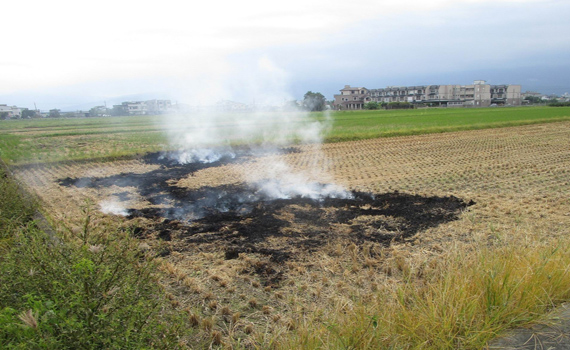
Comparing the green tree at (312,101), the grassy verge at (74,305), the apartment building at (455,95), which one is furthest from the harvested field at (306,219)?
the apartment building at (455,95)

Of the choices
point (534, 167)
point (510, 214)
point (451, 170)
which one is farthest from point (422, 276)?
point (534, 167)

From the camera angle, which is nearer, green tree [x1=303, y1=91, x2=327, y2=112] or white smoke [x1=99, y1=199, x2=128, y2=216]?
white smoke [x1=99, y1=199, x2=128, y2=216]

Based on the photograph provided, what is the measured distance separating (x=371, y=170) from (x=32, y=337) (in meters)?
12.1

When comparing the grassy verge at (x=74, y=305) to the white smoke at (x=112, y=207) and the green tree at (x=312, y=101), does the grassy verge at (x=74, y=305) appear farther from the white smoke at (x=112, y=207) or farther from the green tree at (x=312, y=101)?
the green tree at (x=312, y=101)

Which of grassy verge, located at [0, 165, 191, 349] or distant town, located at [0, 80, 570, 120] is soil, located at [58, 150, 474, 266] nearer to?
grassy verge, located at [0, 165, 191, 349]

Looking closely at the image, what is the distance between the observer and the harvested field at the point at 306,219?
4570 mm

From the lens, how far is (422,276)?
493cm

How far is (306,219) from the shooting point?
24.9 ft

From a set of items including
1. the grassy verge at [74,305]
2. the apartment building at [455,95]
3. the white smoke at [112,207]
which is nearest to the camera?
the grassy verge at [74,305]

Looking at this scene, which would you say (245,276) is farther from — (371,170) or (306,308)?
(371,170)

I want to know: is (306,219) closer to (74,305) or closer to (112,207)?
(112,207)


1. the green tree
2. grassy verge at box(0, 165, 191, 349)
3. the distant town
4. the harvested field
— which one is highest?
the distant town

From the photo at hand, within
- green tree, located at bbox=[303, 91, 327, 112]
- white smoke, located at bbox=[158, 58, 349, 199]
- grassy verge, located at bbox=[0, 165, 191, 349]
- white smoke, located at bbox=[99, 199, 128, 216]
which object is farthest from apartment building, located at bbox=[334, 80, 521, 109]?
grassy verge, located at bbox=[0, 165, 191, 349]

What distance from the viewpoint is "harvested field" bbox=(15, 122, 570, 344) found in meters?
4.57
